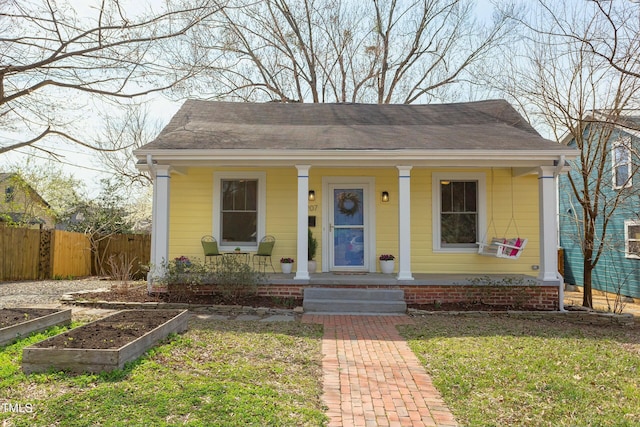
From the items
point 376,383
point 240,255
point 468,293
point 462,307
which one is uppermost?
point 240,255

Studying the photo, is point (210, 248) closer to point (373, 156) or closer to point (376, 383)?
point (373, 156)

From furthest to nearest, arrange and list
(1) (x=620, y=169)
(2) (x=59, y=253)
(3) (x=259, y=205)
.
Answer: (2) (x=59, y=253) < (1) (x=620, y=169) < (3) (x=259, y=205)

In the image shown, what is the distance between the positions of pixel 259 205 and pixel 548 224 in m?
5.80

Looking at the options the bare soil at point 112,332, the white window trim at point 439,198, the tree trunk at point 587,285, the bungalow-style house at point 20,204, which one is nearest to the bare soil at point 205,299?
the bare soil at point 112,332

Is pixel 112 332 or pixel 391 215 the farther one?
pixel 391 215

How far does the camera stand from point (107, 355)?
4.14 metres

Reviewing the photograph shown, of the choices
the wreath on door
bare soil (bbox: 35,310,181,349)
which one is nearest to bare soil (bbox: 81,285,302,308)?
bare soil (bbox: 35,310,181,349)

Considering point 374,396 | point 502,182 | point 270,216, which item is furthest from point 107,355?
point 502,182

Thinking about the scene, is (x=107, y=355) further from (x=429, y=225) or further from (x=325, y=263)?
(x=429, y=225)

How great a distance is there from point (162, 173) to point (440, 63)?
1536cm

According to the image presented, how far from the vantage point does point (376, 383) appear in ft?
13.9

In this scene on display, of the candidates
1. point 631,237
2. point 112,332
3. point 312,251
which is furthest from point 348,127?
point 631,237

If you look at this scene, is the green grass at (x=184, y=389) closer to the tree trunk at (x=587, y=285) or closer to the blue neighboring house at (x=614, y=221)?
the tree trunk at (x=587, y=285)

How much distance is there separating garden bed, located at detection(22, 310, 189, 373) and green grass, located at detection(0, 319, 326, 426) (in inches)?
4.2
